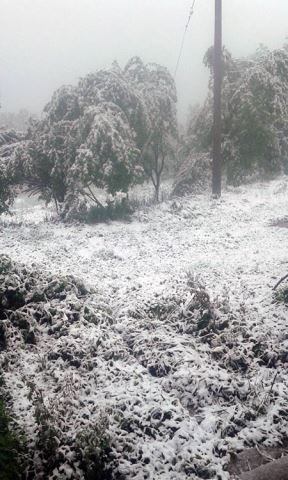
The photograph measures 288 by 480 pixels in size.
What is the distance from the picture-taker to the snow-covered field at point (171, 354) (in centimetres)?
465

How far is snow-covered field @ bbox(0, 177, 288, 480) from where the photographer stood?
15.3 feet

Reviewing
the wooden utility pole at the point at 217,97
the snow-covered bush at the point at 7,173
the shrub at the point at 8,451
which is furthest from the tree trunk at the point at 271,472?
the wooden utility pole at the point at 217,97

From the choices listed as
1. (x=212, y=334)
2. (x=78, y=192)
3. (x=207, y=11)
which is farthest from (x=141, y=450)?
(x=207, y=11)

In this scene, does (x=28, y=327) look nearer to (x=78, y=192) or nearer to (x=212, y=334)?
(x=212, y=334)

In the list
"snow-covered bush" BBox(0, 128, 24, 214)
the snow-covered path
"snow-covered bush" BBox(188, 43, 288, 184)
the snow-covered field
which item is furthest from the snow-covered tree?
the snow-covered field

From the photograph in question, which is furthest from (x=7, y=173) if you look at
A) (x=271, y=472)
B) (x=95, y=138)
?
(x=271, y=472)

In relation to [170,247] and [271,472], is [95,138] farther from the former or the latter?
[271,472]

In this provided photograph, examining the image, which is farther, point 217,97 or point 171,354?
point 217,97

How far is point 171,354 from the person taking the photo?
6.05m

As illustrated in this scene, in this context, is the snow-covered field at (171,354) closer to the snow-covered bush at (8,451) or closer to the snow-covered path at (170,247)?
the snow-covered path at (170,247)

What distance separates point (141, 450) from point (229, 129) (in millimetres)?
15325

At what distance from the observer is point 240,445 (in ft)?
15.0

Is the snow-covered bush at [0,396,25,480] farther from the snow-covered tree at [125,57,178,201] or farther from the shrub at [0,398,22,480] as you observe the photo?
the snow-covered tree at [125,57,178,201]

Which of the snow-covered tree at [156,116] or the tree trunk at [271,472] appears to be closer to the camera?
the tree trunk at [271,472]
